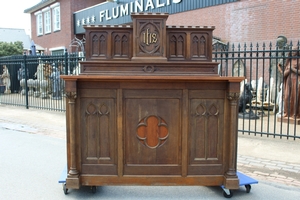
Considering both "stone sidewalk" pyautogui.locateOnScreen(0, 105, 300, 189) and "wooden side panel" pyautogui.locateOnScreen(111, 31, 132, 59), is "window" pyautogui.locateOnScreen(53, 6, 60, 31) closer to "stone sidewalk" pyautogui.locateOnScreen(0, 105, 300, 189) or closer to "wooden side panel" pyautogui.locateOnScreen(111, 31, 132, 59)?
"stone sidewalk" pyautogui.locateOnScreen(0, 105, 300, 189)

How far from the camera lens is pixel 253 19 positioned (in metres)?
13.0

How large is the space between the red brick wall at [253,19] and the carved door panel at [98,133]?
34.2ft

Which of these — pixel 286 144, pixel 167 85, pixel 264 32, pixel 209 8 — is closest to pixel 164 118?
pixel 167 85

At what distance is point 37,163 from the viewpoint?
5191 mm

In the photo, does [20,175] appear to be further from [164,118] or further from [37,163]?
[164,118]

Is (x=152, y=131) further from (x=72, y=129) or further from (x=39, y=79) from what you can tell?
(x=39, y=79)

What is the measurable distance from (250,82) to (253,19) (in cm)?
591

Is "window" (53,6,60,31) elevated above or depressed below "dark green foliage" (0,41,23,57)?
above

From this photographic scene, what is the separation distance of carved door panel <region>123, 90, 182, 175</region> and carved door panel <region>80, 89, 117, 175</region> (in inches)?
6.8

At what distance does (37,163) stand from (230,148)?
135 inches

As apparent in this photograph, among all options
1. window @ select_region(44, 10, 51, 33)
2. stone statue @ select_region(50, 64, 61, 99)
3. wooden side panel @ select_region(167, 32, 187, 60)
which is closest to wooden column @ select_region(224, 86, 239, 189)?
wooden side panel @ select_region(167, 32, 187, 60)

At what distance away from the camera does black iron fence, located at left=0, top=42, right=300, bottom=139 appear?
710cm

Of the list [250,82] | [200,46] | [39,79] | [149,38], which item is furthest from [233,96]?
[39,79]

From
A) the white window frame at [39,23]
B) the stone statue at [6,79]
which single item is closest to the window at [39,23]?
the white window frame at [39,23]
